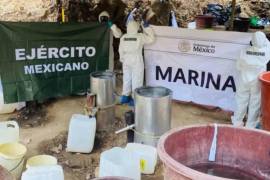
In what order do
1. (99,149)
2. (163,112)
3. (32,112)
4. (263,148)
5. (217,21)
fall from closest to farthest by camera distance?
(263,148) → (163,112) → (99,149) → (32,112) → (217,21)

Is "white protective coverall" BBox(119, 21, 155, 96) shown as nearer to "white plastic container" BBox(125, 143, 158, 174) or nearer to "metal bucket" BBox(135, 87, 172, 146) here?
"metal bucket" BBox(135, 87, 172, 146)

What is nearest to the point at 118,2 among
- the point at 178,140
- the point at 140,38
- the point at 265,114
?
the point at 140,38

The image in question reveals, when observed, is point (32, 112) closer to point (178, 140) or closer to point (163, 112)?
point (163, 112)

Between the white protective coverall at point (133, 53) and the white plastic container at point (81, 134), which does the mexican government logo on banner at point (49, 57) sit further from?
the white plastic container at point (81, 134)

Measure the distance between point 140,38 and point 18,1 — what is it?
566cm

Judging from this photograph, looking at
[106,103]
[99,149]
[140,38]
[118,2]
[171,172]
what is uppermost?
[118,2]

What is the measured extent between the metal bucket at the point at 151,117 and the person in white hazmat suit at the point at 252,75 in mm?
1146

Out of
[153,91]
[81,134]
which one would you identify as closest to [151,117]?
[153,91]

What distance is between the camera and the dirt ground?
417 centimetres

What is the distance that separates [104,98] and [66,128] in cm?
71

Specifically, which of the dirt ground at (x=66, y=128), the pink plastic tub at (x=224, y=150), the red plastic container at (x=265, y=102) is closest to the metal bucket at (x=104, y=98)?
the dirt ground at (x=66, y=128)

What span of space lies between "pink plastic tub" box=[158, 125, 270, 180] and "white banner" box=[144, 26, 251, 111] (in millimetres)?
3231

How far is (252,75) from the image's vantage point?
4.62 metres

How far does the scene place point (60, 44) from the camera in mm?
5730
